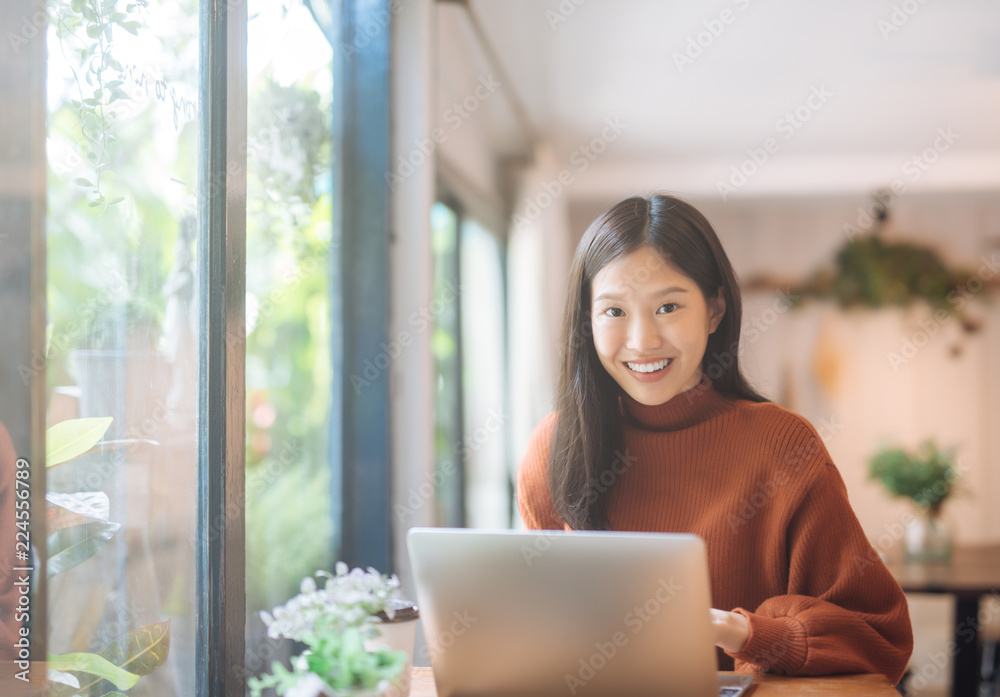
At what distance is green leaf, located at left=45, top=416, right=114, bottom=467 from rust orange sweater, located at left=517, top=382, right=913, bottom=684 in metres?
0.71

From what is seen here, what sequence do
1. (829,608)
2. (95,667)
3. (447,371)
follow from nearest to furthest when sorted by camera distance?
(95,667) < (829,608) < (447,371)

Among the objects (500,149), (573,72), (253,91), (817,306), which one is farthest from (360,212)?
(817,306)

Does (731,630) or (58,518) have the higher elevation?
(58,518)

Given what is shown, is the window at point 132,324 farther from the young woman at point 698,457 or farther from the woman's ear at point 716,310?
the woman's ear at point 716,310

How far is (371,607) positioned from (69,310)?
0.51 meters

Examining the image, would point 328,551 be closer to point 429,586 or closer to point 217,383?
point 217,383

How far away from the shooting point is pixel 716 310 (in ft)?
4.46

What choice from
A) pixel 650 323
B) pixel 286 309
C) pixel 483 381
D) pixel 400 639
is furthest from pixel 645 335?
pixel 483 381

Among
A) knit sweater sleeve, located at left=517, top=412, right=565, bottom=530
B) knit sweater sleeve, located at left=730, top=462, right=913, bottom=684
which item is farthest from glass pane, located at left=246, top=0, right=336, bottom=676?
knit sweater sleeve, located at left=730, top=462, right=913, bottom=684

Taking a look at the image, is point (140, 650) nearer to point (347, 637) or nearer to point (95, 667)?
point (95, 667)

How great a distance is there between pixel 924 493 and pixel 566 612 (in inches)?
122

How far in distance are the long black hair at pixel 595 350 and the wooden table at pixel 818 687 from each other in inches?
13.9

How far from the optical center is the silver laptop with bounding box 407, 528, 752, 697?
35.5 inches

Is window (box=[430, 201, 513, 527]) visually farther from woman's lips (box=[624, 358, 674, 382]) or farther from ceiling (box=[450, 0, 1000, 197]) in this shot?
woman's lips (box=[624, 358, 674, 382])
